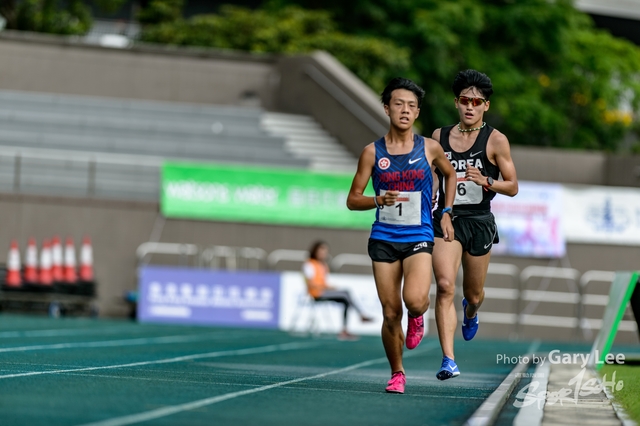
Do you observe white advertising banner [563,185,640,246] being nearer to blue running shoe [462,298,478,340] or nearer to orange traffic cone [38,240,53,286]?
orange traffic cone [38,240,53,286]

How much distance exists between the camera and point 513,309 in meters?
27.9

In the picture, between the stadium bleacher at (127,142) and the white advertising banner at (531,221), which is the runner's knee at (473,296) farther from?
the stadium bleacher at (127,142)

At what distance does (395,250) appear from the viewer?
950 centimetres

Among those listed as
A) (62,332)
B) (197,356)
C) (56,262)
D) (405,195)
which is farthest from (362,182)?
(56,262)

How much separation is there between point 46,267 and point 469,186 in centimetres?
1740

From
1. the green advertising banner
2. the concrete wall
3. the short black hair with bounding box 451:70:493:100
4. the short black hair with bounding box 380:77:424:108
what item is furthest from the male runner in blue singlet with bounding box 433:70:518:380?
the concrete wall

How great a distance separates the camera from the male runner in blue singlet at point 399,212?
945cm

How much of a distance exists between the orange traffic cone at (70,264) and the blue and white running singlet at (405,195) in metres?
17.8

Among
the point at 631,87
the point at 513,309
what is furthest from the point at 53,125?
the point at 631,87

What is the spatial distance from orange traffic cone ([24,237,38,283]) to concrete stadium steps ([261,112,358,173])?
665 cm

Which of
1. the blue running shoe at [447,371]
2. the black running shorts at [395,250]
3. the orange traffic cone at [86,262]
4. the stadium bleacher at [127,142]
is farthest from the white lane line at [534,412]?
the stadium bleacher at [127,142]

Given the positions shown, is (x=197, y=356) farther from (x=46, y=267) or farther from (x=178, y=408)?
(x=46, y=267)

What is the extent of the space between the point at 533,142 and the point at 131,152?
55.7 ft

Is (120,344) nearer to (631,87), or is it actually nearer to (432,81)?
(432,81)
